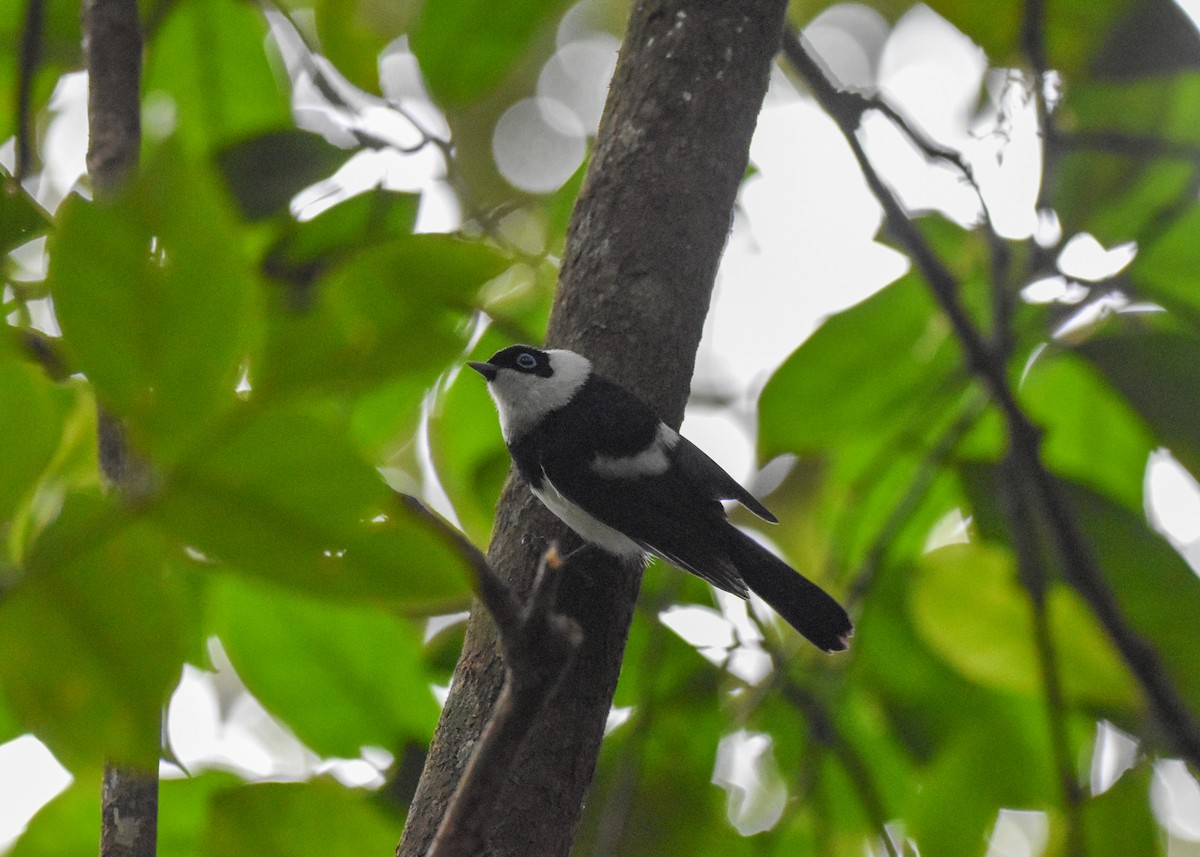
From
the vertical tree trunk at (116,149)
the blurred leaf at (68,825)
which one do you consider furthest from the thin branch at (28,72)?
the blurred leaf at (68,825)

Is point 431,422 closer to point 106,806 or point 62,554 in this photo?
point 106,806

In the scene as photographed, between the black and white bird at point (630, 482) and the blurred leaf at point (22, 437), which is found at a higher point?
the blurred leaf at point (22, 437)

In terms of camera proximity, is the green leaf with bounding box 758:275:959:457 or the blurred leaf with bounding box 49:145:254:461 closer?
the blurred leaf with bounding box 49:145:254:461

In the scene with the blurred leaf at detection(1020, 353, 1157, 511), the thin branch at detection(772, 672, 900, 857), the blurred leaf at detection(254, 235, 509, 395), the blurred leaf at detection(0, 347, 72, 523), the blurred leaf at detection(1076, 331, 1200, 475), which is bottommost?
the thin branch at detection(772, 672, 900, 857)

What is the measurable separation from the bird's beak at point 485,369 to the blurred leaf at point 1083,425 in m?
1.09

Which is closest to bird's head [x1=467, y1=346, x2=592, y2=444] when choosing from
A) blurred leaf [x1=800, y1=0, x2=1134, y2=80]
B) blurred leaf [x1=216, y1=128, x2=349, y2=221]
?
blurred leaf [x1=216, y1=128, x2=349, y2=221]

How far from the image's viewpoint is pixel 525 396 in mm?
2709

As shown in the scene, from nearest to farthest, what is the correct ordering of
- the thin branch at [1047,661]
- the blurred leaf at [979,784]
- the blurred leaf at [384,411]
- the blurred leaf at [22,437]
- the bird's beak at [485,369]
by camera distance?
the blurred leaf at [22,437], the thin branch at [1047,661], the blurred leaf at [979,784], the blurred leaf at [384,411], the bird's beak at [485,369]

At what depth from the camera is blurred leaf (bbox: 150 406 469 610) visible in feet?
2.30

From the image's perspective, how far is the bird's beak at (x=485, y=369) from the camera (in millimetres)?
2330

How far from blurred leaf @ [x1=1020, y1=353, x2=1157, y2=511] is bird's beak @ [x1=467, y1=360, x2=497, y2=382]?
109 cm

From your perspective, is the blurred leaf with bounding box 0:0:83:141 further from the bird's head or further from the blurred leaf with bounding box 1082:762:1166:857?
the blurred leaf with bounding box 1082:762:1166:857

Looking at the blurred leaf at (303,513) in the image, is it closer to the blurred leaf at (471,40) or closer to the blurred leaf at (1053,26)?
the blurred leaf at (471,40)

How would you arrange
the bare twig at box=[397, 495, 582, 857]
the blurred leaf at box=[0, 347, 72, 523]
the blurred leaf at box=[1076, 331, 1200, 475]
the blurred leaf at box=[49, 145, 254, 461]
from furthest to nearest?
the blurred leaf at box=[1076, 331, 1200, 475]
the bare twig at box=[397, 495, 582, 857]
the blurred leaf at box=[0, 347, 72, 523]
the blurred leaf at box=[49, 145, 254, 461]
